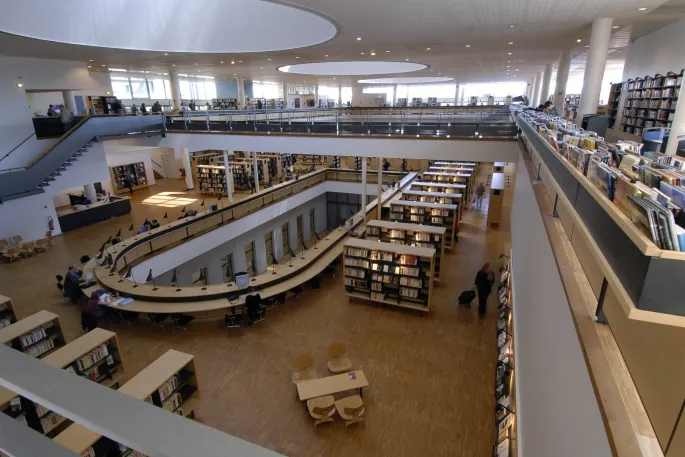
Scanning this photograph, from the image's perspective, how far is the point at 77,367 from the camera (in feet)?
18.2

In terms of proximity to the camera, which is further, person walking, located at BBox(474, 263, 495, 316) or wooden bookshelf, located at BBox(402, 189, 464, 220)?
wooden bookshelf, located at BBox(402, 189, 464, 220)

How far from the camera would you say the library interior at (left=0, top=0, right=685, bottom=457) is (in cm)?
150

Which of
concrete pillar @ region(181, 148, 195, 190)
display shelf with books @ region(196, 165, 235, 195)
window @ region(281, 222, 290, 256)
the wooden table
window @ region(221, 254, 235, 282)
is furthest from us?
concrete pillar @ region(181, 148, 195, 190)

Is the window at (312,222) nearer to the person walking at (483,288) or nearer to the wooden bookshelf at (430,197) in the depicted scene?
the wooden bookshelf at (430,197)

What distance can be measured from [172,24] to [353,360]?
38.9ft

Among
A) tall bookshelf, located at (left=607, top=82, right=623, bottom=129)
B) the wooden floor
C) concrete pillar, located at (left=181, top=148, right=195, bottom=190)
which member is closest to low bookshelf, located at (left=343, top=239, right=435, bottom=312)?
the wooden floor

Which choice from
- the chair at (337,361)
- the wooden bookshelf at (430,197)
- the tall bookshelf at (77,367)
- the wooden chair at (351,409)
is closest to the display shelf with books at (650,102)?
the wooden bookshelf at (430,197)

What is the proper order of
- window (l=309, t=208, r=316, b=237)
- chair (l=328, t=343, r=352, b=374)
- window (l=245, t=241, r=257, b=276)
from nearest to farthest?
chair (l=328, t=343, r=352, b=374) → window (l=245, t=241, r=257, b=276) → window (l=309, t=208, r=316, b=237)

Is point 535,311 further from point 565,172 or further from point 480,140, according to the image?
point 480,140

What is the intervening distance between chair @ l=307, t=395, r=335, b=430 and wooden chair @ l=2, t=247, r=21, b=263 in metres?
11.1

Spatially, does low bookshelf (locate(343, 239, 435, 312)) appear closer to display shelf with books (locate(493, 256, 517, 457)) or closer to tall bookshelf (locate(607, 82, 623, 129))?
display shelf with books (locate(493, 256, 517, 457))

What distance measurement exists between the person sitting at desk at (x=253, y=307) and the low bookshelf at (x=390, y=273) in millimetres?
2209

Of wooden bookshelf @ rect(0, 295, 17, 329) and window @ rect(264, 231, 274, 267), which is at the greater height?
wooden bookshelf @ rect(0, 295, 17, 329)

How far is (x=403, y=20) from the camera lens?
27.1ft
